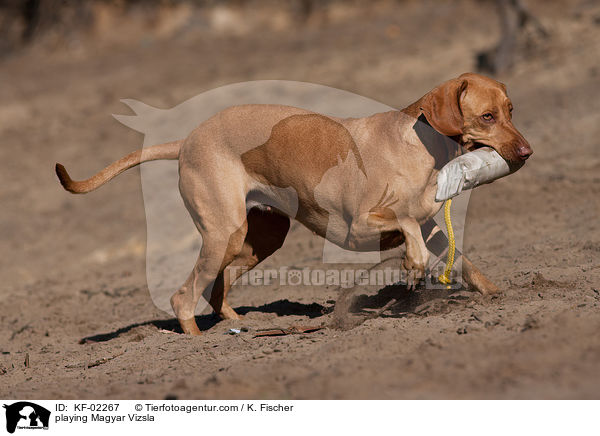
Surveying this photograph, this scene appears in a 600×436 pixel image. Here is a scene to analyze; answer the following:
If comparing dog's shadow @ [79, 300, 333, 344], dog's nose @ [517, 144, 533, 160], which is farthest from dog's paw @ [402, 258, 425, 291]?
dog's shadow @ [79, 300, 333, 344]

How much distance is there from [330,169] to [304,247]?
3.30 meters

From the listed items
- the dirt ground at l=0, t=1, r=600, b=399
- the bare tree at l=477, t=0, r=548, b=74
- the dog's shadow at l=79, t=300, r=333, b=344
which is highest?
the bare tree at l=477, t=0, r=548, b=74

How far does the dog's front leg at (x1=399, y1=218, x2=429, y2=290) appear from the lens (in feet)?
16.6

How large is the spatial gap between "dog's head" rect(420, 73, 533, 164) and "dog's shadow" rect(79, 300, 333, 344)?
1.94 meters

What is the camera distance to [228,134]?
18.9ft

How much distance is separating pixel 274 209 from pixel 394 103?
8693mm

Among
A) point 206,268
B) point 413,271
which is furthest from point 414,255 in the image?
point 206,268

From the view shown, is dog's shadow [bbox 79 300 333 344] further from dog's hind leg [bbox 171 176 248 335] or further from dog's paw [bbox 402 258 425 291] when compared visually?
dog's paw [bbox 402 258 425 291]

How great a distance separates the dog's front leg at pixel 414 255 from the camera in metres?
5.06

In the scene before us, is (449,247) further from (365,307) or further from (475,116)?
A: (475,116)

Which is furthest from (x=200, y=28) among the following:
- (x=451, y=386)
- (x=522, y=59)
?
(x=451, y=386)

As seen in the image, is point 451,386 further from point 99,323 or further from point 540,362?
point 99,323

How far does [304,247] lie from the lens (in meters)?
8.73
